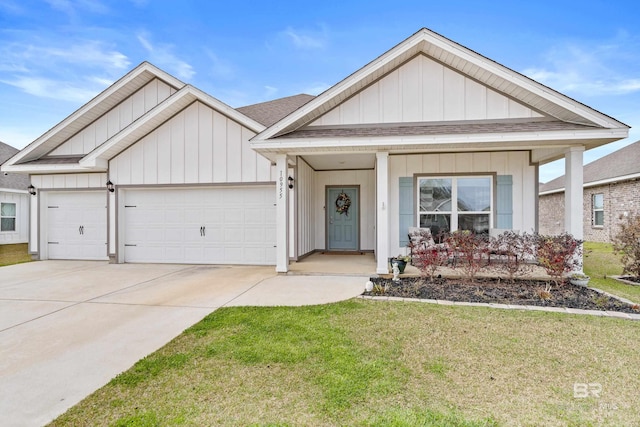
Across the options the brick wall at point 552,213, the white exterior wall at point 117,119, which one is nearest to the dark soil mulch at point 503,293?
the white exterior wall at point 117,119

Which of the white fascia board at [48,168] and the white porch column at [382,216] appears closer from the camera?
the white porch column at [382,216]

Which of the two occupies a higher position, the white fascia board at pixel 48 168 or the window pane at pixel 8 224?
the white fascia board at pixel 48 168

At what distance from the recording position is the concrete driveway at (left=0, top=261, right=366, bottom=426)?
282cm

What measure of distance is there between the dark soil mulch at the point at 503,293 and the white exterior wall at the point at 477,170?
228 cm

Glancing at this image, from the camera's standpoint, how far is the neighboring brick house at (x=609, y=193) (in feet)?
44.5

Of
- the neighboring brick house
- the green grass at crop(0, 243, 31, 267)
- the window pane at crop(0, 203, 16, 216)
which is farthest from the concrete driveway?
the neighboring brick house

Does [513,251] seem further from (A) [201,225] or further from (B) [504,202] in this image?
(A) [201,225]

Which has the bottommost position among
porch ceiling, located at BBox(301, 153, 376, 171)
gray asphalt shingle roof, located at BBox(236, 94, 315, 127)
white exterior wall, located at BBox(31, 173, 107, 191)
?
white exterior wall, located at BBox(31, 173, 107, 191)

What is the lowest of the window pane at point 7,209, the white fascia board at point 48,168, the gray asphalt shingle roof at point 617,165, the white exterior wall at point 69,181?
the window pane at point 7,209

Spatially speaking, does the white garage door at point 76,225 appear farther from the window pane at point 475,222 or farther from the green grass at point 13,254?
the window pane at point 475,222

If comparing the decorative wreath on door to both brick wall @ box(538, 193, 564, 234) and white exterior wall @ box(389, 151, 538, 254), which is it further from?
brick wall @ box(538, 193, 564, 234)

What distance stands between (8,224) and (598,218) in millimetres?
27621

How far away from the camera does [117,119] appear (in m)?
10.6

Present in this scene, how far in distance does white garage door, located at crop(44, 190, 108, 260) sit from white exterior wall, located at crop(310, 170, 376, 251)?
22.5 ft
